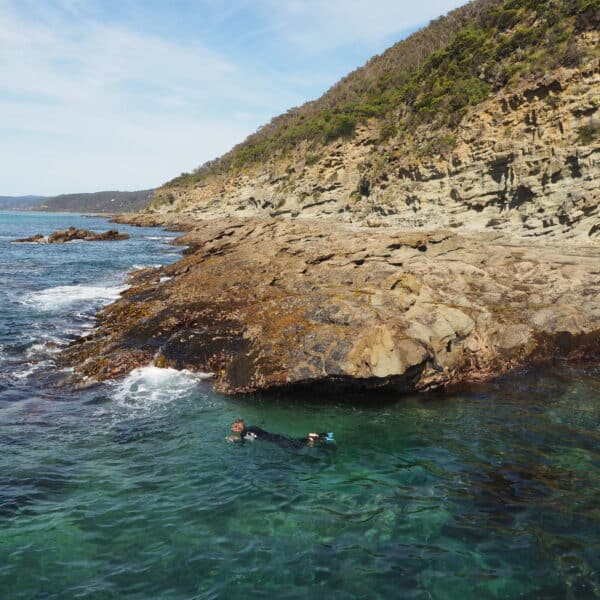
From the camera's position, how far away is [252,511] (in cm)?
750

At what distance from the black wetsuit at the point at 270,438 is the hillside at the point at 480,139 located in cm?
2213

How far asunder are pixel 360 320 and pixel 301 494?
236 inches

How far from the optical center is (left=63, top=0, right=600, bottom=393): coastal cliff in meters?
13.0

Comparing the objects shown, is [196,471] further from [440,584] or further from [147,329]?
[147,329]

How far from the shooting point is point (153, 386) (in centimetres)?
1298

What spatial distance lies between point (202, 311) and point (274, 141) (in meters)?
78.7

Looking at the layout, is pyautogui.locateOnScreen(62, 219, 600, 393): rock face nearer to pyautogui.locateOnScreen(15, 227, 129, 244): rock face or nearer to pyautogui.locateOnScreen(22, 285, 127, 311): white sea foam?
pyautogui.locateOnScreen(22, 285, 127, 311): white sea foam

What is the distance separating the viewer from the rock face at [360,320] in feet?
39.9

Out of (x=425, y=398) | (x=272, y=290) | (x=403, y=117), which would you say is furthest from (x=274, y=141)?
(x=425, y=398)

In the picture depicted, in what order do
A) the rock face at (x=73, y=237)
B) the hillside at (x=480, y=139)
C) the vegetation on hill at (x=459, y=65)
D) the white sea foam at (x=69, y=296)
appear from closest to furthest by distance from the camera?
the white sea foam at (x=69, y=296), the hillside at (x=480, y=139), the vegetation on hill at (x=459, y=65), the rock face at (x=73, y=237)

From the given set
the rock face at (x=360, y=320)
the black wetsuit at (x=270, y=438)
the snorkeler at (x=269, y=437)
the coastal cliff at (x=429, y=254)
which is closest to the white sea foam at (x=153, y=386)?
the rock face at (x=360, y=320)

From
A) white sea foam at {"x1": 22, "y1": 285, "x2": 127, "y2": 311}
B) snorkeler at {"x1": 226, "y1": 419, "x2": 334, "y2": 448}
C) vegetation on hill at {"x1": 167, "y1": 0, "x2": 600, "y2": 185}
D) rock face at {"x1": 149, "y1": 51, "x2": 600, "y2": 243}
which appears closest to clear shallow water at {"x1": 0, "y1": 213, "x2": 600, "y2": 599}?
snorkeler at {"x1": 226, "y1": 419, "x2": 334, "y2": 448}

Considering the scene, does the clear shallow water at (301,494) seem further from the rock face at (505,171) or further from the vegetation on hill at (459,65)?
the vegetation on hill at (459,65)

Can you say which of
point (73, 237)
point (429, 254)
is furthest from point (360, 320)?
point (73, 237)
